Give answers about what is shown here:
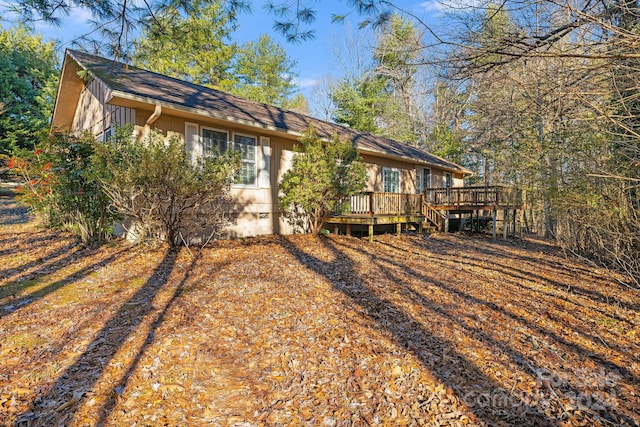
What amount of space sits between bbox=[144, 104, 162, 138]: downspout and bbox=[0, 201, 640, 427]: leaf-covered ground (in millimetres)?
2813

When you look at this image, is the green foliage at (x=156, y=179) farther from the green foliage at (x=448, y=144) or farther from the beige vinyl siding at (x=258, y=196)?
the green foliage at (x=448, y=144)

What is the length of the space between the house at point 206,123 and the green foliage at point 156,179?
720mm

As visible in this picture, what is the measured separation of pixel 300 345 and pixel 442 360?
1.44 meters

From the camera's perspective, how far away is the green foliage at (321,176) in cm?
916

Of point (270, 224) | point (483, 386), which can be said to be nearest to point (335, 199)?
point (270, 224)

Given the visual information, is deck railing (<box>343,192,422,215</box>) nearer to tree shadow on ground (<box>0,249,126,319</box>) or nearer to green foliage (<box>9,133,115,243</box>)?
green foliage (<box>9,133,115,243</box>)

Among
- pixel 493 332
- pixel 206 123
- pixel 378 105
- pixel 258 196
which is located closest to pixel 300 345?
pixel 493 332

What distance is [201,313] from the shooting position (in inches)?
166

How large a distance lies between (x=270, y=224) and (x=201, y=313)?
5.84m

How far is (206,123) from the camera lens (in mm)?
8555

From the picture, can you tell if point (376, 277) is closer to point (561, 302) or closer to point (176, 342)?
point (561, 302)

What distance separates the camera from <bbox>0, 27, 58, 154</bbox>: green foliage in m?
20.3

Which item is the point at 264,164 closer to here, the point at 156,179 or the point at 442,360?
the point at 156,179

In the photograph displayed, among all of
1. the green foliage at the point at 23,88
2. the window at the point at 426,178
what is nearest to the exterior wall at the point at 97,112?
the green foliage at the point at 23,88
